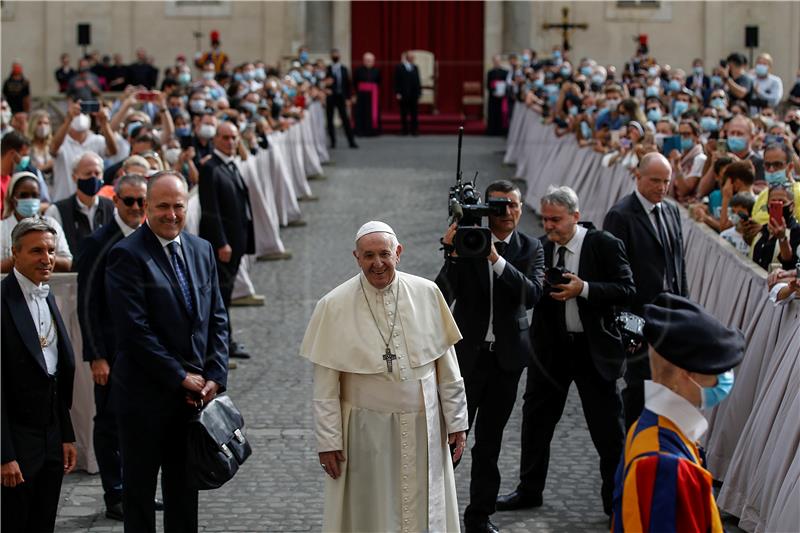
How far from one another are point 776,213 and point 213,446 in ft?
13.8

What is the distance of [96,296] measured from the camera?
7895mm

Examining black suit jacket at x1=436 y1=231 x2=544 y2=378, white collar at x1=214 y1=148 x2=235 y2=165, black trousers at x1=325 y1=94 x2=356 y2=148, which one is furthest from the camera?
black trousers at x1=325 y1=94 x2=356 y2=148

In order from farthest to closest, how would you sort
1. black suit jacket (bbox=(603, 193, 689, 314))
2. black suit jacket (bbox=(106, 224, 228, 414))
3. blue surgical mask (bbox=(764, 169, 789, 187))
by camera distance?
blue surgical mask (bbox=(764, 169, 789, 187)), black suit jacket (bbox=(603, 193, 689, 314)), black suit jacket (bbox=(106, 224, 228, 414))

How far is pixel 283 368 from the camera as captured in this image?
1195 cm

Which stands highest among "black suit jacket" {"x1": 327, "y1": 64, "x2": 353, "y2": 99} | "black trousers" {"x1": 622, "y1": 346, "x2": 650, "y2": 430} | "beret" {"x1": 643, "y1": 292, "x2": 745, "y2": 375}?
"black suit jacket" {"x1": 327, "y1": 64, "x2": 353, "y2": 99}

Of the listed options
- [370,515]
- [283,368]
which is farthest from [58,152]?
[370,515]

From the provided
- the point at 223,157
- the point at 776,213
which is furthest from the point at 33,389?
the point at 223,157

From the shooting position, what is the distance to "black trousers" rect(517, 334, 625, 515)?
837cm

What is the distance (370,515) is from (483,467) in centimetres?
160

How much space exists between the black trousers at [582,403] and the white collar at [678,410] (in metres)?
3.78

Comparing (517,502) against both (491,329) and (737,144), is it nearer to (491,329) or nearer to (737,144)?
(491,329)

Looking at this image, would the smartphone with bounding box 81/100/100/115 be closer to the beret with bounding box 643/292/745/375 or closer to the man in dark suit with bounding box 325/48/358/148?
the man in dark suit with bounding box 325/48/358/148

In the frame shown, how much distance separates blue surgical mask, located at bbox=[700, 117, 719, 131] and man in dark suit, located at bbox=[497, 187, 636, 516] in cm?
850

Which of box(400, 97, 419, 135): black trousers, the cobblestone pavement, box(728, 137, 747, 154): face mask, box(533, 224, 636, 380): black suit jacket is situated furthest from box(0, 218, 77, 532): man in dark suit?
box(400, 97, 419, 135): black trousers
